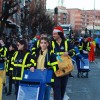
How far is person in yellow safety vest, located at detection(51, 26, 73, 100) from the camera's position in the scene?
9398mm

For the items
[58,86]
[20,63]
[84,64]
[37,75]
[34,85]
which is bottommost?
[84,64]

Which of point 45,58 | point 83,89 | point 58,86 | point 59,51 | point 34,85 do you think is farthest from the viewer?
point 83,89

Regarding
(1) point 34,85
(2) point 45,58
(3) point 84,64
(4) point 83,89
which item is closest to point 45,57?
(2) point 45,58

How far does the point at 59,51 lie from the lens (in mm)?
9820

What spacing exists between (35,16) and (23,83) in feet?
174

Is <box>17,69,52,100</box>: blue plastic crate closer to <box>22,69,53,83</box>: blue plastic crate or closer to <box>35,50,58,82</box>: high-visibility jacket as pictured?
<box>22,69,53,83</box>: blue plastic crate

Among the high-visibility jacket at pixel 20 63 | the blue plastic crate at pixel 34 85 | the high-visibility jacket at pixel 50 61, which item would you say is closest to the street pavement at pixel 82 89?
the high-visibility jacket at pixel 20 63

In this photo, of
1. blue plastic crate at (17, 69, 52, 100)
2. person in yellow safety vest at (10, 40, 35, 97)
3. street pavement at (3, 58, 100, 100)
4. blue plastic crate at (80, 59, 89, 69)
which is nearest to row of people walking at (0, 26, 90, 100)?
person in yellow safety vest at (10, 40, 35, 97)

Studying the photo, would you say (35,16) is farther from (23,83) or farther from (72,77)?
(23,83)

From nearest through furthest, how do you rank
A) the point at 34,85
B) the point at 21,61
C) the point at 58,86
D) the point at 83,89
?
the point at 34,85, the point at 58,86, the point at 21,61, the point at 83,89

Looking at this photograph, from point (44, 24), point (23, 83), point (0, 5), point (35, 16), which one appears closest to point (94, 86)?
point (23, 83)

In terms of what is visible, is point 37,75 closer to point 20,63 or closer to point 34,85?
point 34,85

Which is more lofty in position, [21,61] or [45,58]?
[45,58]

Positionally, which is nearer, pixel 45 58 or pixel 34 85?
pixel 34 85
